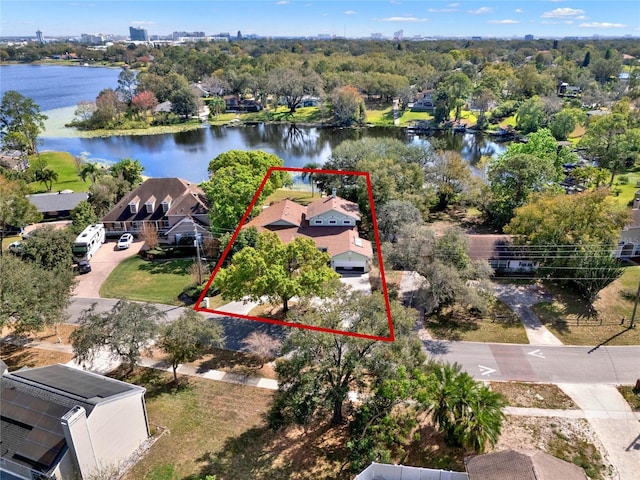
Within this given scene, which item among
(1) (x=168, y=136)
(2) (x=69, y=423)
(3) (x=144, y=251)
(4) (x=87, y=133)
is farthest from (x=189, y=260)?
(4) (x=87, y=133)

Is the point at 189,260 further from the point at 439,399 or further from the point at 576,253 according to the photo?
the point at 576,253

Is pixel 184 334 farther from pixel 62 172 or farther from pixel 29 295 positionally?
pixel 62 172

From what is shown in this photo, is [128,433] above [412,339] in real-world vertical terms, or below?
below

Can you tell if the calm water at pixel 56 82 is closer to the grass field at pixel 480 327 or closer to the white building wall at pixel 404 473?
the grass field at pixel 480 327

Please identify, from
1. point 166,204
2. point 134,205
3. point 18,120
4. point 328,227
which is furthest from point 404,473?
point 18,120

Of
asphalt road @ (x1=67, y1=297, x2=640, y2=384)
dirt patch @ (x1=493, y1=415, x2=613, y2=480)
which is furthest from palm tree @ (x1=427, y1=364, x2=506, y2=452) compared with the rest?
asphalt road @ (x1=67, y1=297, x2=640, y2=384)

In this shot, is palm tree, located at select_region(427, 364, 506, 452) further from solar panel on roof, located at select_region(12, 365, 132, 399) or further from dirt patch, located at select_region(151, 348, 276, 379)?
solar panel on roof, located at select_region(12, 365, 132, 399)
